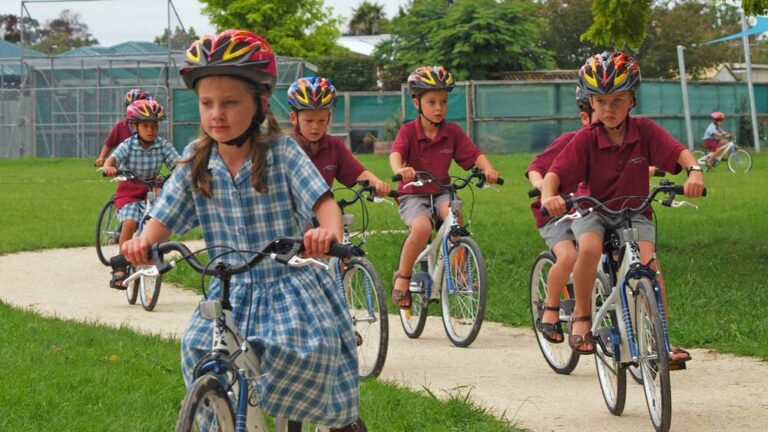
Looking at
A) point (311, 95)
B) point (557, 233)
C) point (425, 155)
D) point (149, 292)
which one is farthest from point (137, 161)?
point (557, 233)

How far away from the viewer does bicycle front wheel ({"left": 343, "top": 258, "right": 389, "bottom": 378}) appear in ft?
26.9

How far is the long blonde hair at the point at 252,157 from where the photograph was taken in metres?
4.57

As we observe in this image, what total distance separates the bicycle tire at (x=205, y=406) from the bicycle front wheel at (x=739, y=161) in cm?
2862

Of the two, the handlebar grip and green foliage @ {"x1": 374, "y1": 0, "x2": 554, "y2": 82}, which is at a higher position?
green foliage @ {"x1": 374, "y1": 0, "x2": 554, "y2": 82}

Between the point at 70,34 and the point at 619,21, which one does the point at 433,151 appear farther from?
the point at 70,34

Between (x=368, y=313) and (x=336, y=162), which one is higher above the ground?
(x=336, y=162)

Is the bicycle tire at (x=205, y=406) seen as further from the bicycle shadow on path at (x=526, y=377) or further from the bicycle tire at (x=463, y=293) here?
the bicycle tire at (x=463, y=293)

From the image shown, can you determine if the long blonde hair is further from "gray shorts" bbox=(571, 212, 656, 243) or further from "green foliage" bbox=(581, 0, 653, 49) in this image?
"green foliage" bbox=(581, 0, 653, 49)

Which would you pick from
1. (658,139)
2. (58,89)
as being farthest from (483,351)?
(58,89)

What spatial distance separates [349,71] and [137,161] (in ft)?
165

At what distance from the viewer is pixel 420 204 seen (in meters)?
9.84

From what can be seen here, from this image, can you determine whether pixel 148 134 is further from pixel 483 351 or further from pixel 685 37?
pixel 685 37

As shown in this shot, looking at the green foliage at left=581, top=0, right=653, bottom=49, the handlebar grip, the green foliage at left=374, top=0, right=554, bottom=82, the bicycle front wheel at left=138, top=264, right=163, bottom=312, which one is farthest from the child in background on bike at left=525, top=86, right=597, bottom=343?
the green foliage at left=374, top=0, right=554, bottom=82

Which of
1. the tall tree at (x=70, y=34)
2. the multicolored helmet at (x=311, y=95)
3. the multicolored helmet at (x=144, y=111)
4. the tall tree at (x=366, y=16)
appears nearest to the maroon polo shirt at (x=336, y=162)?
the multicolored helmet at (x=311, y=95)
